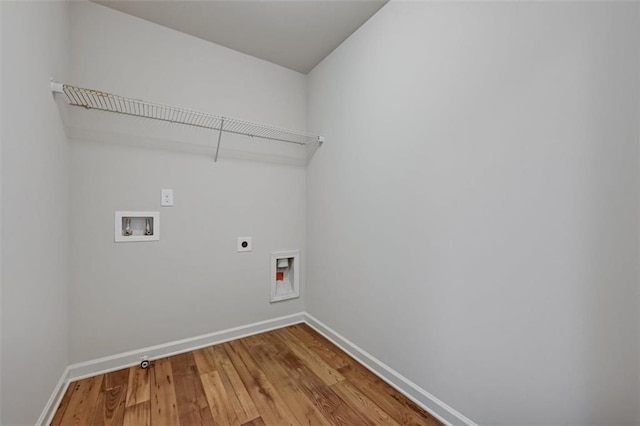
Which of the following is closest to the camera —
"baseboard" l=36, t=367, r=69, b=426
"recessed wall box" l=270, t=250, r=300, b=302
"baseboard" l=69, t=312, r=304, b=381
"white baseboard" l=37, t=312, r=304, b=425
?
"baseboard" l=36, t=367, r=69, b=426

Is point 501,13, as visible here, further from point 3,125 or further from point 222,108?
point 3,125

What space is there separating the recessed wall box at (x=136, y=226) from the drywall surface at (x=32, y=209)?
10.3 inches

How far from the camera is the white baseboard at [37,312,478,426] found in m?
1.32

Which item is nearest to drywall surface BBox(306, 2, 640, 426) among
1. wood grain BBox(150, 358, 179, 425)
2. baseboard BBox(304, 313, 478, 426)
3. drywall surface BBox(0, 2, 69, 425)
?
baseboard BBox(304, 313, 478, 426)

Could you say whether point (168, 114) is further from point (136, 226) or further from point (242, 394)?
point (242, 394)

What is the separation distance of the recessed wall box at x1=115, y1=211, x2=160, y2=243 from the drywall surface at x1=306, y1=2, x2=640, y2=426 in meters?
1.41

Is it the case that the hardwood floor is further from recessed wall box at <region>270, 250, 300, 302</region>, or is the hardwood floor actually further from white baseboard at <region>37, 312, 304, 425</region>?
recessed wall box at <region>270, 250, 300, 302</region>

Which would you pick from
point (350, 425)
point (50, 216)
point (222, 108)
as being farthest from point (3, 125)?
point (350, 425)

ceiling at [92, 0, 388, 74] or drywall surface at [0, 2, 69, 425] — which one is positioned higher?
ceiling at [92, 0, 388, 74]

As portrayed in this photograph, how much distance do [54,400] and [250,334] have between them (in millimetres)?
1146

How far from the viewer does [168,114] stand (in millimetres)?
1852

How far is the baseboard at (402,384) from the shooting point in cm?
129

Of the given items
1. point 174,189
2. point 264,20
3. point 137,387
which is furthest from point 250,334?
point 264,20

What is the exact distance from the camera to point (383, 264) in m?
1.67
